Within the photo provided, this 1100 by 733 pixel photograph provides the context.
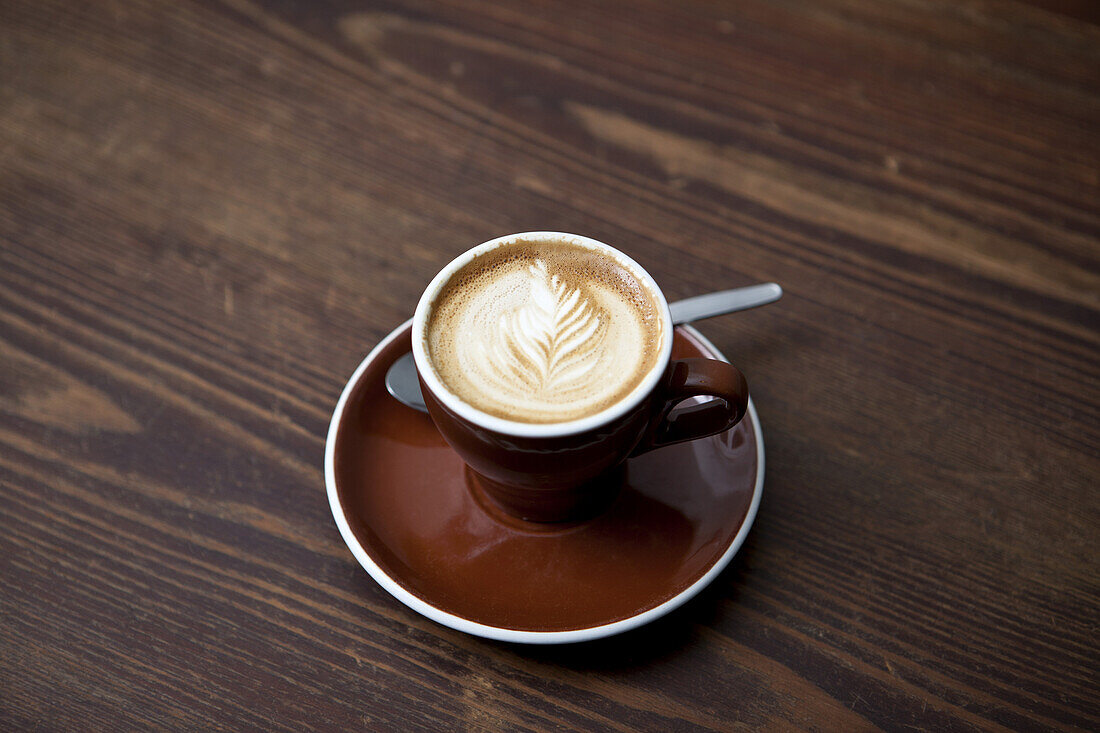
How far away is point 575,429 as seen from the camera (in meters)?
0.60

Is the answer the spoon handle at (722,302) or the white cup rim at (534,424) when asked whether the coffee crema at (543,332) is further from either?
the spoon handle at (722,302)

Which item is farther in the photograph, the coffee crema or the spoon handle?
the spoon handle

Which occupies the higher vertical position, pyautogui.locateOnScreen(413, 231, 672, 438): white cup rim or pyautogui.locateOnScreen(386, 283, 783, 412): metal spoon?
pyautogui.locateOnScreen(413, 231, 672, 438): white cup rim

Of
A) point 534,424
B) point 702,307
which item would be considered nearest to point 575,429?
point 534,424

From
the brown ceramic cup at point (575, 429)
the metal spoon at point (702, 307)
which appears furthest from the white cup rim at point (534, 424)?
the metal spoon at point (702, 307)

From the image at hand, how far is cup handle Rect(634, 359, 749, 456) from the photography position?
66 cm

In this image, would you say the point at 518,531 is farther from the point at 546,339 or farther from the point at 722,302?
the point at 722,302

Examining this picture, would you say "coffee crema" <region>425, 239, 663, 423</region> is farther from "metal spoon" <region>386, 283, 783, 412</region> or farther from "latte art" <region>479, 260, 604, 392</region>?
"metal spoon" <region>386, 283, 783, 412</region>

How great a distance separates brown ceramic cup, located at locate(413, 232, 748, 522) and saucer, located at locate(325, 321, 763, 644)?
0.03m

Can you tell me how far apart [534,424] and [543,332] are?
0.31 ft

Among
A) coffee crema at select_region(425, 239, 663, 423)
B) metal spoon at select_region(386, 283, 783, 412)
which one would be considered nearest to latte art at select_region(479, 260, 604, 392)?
coffee crema at select_region(425, 239, 663, 423)

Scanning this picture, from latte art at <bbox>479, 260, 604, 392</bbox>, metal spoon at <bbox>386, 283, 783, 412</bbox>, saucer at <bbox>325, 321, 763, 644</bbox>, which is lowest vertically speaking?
saucer at <bbox>325, 321, 763, 644</bbox>

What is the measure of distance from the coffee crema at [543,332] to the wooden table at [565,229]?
0.71 feet

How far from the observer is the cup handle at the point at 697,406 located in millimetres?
659
